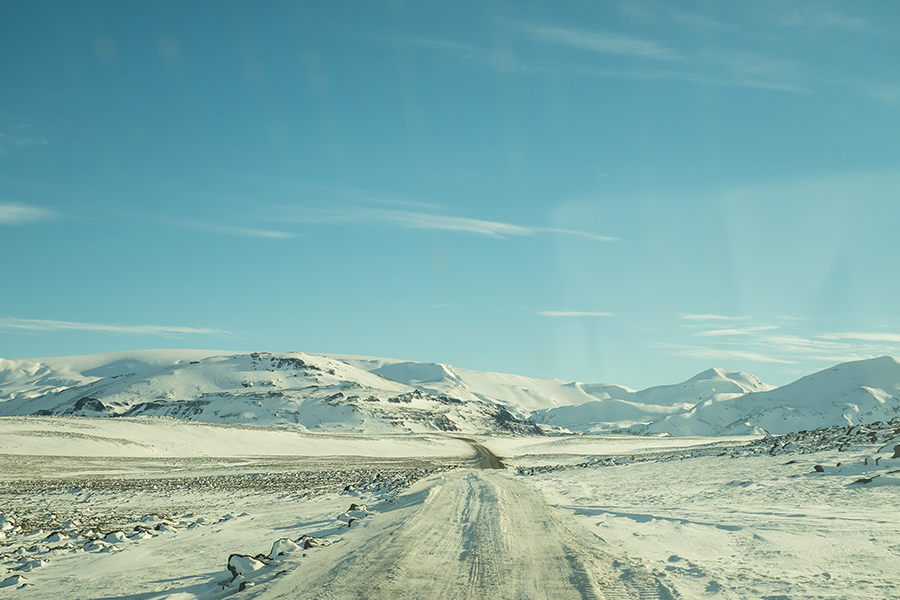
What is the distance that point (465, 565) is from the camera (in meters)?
8.02

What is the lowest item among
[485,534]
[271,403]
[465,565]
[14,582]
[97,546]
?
[271,403]

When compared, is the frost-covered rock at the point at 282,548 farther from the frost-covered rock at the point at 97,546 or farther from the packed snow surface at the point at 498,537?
the frost-covered rock at the point at 97,546

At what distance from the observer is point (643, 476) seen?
24.8 metres

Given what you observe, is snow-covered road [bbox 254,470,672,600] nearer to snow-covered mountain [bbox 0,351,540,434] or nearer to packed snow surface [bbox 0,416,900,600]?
packed snow surface [bbox 0,416,900,600]

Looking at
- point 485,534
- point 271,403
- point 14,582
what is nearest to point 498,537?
point 485,534

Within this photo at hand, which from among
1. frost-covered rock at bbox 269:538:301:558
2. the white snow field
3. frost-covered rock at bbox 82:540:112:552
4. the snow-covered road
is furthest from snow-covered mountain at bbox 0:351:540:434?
frost-covered rock at bbox 269:538:301:558

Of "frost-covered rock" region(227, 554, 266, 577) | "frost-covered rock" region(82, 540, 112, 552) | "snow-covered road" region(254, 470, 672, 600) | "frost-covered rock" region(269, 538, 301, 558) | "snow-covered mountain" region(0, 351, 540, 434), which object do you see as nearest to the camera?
"snow-covered road" region(254, 470, 672, 600)

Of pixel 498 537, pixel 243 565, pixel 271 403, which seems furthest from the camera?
pixel 271 403

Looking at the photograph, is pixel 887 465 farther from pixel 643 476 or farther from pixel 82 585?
pixel 82 585

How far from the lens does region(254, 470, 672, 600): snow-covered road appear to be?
6691mm

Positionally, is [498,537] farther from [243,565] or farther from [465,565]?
[243,565]

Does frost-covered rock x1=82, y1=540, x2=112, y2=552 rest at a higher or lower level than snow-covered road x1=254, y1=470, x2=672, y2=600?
lower

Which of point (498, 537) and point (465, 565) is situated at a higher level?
point (465, 565)

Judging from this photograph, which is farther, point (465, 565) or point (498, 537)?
point (498, 537)
